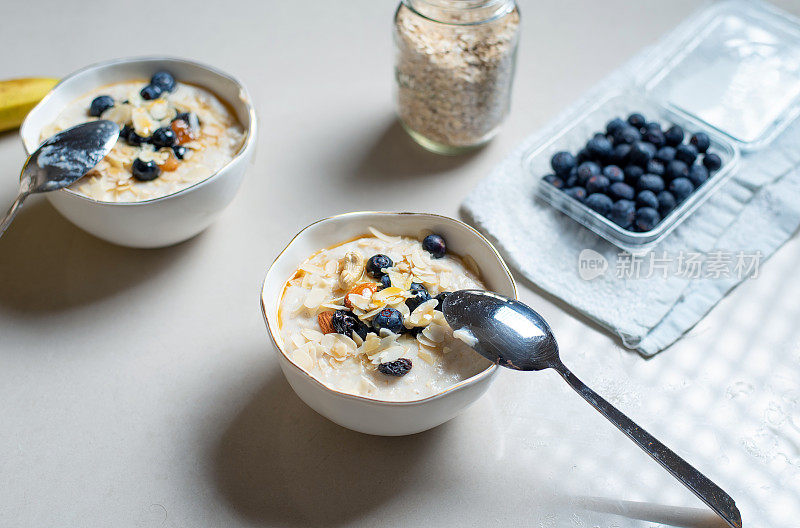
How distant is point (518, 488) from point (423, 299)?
0.29m

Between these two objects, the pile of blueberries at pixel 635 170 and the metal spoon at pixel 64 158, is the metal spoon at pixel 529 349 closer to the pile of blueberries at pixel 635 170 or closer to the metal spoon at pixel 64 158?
the pile of blueberries at pixel 635 170

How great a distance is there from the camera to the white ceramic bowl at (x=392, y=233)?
0.88m

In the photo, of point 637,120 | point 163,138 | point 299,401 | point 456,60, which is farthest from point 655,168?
point 163,138

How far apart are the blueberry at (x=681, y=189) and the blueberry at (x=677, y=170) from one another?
0.06 ft

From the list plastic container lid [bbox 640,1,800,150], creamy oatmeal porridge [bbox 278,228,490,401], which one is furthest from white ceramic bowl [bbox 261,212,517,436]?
plastic container lid [bbox 640,1,800,150]

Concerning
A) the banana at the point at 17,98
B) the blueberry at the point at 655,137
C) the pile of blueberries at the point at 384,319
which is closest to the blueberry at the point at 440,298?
the pile of blueberries at the point at 384,319

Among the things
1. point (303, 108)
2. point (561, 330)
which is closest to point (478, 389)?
point (561, 330)

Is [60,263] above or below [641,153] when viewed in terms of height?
below

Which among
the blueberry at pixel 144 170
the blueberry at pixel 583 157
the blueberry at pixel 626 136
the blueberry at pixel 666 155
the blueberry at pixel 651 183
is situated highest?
the blueberry at pixel 144 170

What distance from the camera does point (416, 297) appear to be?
1.00 metres

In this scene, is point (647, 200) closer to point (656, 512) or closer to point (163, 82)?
point (656, 512)

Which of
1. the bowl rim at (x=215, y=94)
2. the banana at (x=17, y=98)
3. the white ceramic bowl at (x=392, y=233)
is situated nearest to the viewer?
the white ceramic bowl at (x=392, y=233)

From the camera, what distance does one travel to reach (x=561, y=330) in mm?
1189

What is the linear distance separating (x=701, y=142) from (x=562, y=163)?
0.92 ft
